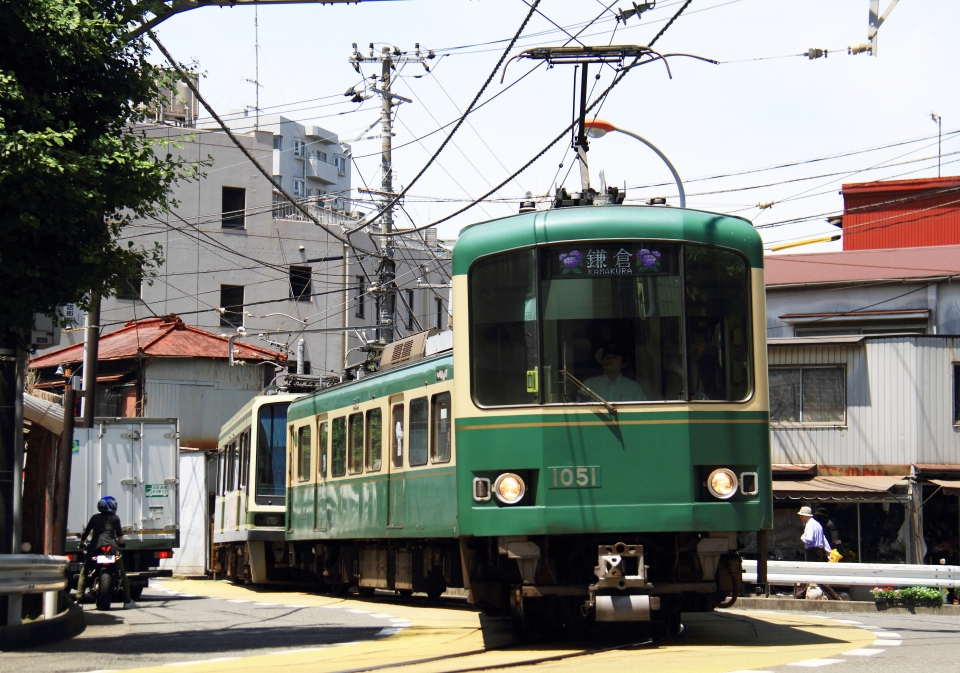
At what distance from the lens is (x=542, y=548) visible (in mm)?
10258

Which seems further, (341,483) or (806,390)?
(806,390)

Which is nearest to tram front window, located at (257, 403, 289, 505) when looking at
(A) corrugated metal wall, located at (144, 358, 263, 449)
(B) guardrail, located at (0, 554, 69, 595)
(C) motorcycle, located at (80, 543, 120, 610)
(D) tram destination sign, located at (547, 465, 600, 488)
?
(C) motorcycle, located at (80, 543, 120, 610)

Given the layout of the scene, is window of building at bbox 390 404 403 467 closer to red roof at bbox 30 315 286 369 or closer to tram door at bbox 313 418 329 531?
tram door at bbox 313 418 329 531

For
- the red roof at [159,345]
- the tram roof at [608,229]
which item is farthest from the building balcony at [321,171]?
the tram roof at [608,229]

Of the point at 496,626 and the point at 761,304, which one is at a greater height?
the point at 761,304

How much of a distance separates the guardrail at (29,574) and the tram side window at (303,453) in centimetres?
716

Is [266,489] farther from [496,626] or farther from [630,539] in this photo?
[630,539]

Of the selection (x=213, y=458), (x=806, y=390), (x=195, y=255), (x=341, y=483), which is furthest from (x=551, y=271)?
(x=195, y=255)

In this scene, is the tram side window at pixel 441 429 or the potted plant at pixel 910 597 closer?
the tram side window at pixel 441 429

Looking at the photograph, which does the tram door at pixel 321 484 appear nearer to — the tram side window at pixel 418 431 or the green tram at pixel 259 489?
the green tram at pixel 259 489

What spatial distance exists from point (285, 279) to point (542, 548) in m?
39.8

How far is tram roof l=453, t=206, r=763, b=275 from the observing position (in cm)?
1043

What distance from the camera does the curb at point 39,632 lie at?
11086mm

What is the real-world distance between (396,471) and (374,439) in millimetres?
1133
